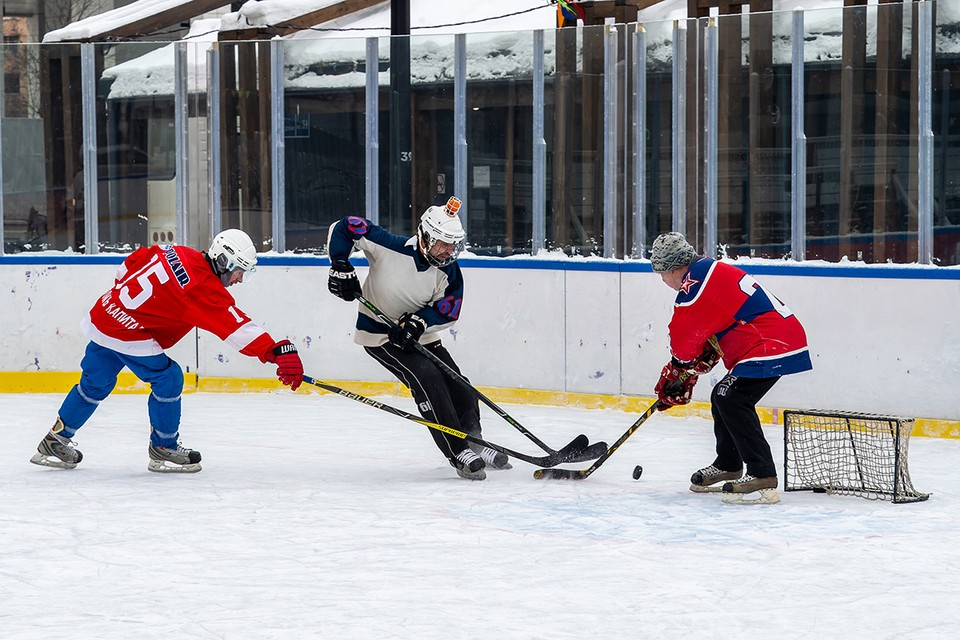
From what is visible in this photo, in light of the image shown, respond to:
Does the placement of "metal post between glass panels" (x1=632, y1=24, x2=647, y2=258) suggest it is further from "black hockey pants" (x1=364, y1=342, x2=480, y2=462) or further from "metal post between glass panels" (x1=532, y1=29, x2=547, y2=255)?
"black hockey pants" (x1=364, y1=342, x2=480, y2=462)

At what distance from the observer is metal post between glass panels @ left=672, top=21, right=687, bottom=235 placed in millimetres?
7324

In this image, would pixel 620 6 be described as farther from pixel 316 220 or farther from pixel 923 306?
pixel 923 306

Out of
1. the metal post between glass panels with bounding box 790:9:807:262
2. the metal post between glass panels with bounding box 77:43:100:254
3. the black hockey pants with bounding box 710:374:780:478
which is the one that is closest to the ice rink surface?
the black hockey pants with bounding box 710:374:780:478

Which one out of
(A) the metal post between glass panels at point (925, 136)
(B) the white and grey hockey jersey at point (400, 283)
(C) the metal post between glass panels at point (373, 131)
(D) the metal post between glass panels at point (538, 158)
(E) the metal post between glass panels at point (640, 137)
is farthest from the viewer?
(C) the metal post between glass panels at point (373, 131)

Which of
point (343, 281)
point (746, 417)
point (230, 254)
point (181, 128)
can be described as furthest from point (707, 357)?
point (181, 128)

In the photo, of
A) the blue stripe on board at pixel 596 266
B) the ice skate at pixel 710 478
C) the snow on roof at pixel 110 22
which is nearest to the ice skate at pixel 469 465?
the ice skate at pixel 710 478

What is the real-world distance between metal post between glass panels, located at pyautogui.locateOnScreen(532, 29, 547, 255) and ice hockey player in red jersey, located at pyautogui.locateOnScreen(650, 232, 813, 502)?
2.90m

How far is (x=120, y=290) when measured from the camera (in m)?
5.35

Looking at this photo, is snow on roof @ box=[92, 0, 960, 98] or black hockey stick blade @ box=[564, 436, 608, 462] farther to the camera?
snow on roof @ box=[92, 0, 960, 98]

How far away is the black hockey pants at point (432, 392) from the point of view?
542cm

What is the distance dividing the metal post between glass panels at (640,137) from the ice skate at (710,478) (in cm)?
251

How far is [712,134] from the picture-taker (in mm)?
7219

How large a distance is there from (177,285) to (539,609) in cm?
232

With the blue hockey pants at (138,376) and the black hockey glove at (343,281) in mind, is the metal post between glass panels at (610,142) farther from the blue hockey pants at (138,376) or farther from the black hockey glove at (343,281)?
the blue hockey pants at (138,376)
